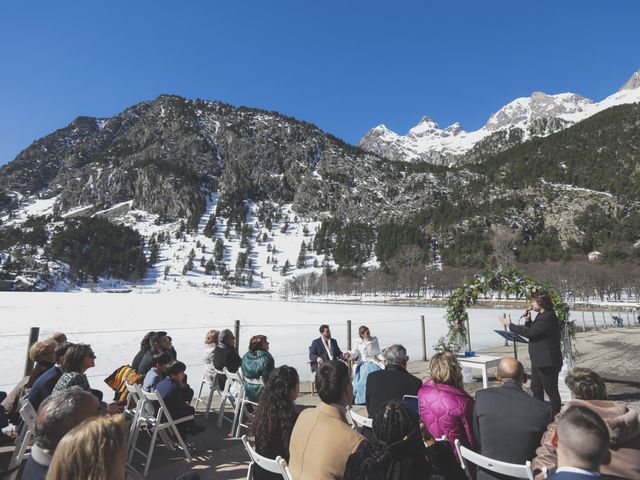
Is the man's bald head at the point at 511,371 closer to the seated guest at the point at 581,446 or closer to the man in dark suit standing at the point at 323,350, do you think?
the seated guest at the point at 581,446

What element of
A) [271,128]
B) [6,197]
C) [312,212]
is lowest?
[312,212]

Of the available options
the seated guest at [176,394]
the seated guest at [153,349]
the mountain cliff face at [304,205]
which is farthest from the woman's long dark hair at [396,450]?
the mountain cliff face at [304,205]

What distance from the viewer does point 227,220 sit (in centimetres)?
16375

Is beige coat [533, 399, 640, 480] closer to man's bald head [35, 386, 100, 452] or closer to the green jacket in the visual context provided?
man's bald head [35, 386, 100, 452]

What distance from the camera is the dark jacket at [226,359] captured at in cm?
600

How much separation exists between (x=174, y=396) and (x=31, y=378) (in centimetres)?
153

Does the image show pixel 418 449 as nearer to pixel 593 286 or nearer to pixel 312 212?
pixel 593 286

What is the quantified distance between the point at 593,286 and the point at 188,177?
155148 millimetres

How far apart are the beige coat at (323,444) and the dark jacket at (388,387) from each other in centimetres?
129

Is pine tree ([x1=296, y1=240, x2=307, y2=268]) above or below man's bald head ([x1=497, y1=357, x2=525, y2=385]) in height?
above

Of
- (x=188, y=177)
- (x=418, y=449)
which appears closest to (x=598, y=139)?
(x=188, y=177)

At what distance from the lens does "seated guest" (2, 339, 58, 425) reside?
4.31 metres

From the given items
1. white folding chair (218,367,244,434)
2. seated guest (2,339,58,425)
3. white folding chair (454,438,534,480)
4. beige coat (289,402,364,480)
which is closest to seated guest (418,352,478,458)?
white folding chair (454,438,534,480)

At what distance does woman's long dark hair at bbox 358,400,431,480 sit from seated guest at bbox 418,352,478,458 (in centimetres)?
126
